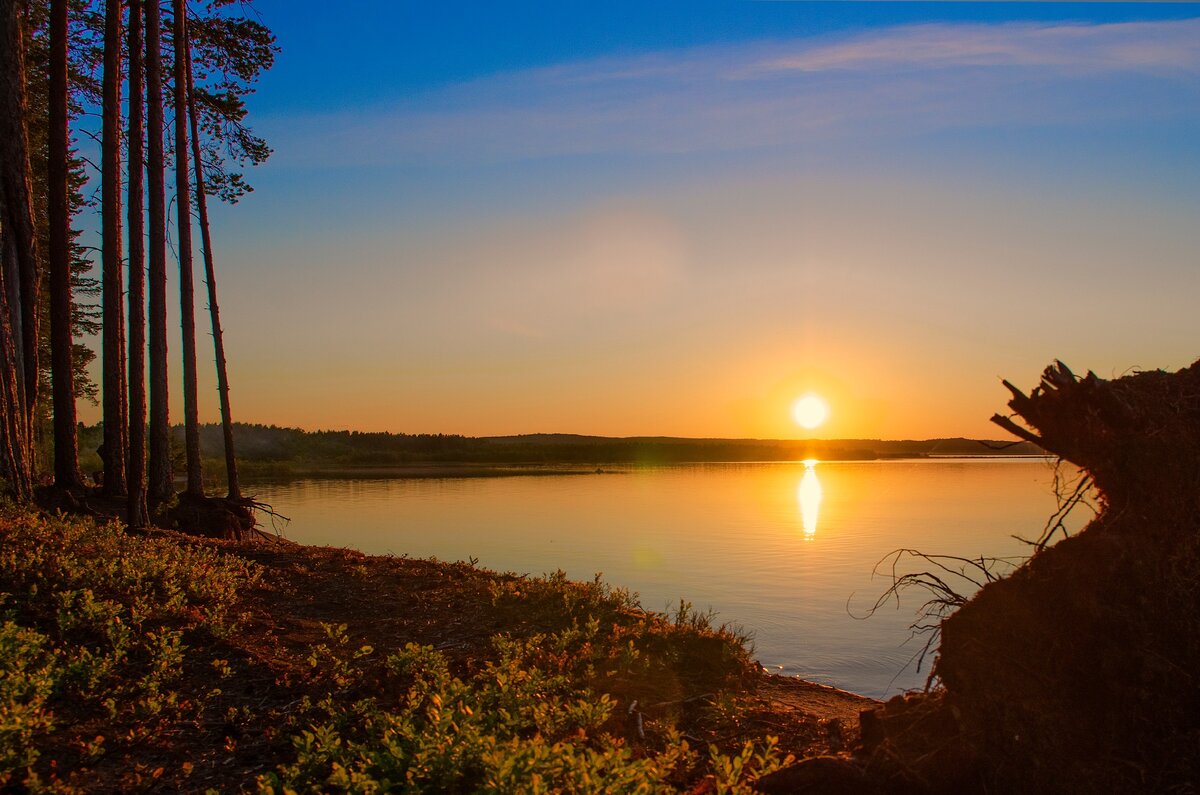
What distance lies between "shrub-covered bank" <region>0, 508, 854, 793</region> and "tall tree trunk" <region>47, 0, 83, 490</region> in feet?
15.0

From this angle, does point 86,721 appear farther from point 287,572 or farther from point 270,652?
point 287,572

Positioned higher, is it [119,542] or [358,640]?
[119,542]

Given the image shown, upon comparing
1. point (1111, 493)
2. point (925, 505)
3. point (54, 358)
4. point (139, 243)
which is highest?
point (139, 243)

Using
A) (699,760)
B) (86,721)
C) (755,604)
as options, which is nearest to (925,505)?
(755,604)

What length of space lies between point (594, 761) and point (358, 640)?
175 inches

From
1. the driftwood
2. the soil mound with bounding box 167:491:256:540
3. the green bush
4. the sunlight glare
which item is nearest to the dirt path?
the driftwood

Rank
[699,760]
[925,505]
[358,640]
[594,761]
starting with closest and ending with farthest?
[594,761]
[699,760]
[358,640]
[925,505]

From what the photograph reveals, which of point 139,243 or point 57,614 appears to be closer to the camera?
point 57,614

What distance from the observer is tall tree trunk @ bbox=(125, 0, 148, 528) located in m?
12.9

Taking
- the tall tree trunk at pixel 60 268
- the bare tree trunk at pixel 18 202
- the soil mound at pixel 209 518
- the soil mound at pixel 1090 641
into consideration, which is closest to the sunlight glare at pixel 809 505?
the soil mound at pixel 209 518

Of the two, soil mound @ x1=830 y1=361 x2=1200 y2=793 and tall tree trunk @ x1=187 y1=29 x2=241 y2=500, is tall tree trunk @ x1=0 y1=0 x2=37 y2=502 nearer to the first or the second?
tall tree trunk @ x1=187 y1=29 x2=241 y2=500

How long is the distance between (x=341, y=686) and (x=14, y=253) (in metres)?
12.7

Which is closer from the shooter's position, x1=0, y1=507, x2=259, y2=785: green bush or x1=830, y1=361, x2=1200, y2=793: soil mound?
x1=830, y1=361, x2=1200, y2=793: soil mound

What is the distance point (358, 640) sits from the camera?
7695 millimetres
